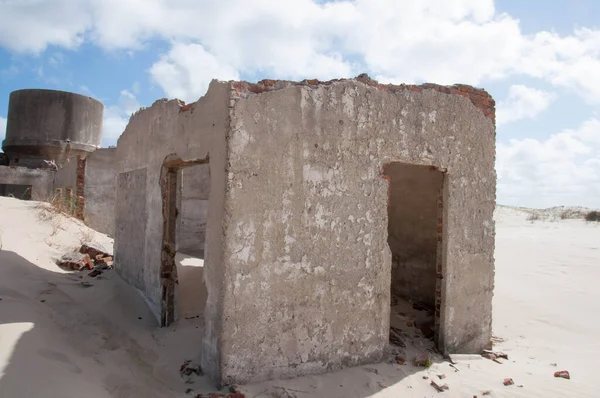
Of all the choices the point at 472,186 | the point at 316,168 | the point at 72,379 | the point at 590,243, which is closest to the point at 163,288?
the point at 72,379

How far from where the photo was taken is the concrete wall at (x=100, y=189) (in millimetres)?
10992

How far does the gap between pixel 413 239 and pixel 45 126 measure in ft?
43.8

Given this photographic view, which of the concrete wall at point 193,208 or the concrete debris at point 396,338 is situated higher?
the concrete wall at point 193,208

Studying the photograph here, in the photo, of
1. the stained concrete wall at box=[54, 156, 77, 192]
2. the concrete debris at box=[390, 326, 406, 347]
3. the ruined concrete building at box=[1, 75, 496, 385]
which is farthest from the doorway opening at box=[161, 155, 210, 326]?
the stained concrete wall at box=[54, 156, 77, 192]

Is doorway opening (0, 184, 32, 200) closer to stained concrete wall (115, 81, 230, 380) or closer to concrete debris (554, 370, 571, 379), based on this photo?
stained concrete wall (115, 81, 230, 380)

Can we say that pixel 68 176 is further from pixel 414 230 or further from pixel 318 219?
pixel 318 219

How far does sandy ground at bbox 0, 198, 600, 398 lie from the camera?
12.5 feet

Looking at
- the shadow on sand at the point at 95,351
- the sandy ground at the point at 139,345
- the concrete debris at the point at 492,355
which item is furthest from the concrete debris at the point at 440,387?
the concrete debris at the point at 492,355

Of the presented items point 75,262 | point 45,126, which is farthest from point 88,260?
Result: point 45,126

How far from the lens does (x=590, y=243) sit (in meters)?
15.6

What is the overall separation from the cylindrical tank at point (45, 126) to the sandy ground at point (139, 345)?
6239 mm

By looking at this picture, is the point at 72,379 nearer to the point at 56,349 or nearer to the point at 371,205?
the point at 56,349

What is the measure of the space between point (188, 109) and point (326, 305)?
2518 millimetres

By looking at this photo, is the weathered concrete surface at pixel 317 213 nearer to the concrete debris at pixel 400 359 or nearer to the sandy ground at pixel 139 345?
the concrete debris at pixel 400 359
